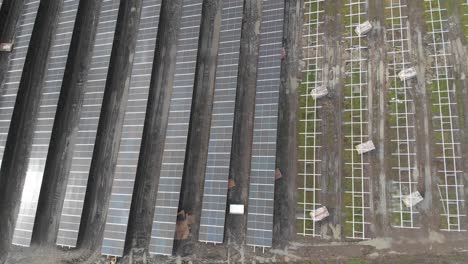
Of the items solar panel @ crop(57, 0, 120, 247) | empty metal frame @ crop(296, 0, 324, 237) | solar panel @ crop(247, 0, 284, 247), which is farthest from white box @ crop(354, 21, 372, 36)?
solar panel @ crop(57, 0, 120, 247)

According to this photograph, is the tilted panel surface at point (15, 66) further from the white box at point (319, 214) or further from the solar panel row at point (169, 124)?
the white box at point (319, 214)

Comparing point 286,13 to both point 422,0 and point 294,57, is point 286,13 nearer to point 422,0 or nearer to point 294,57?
point 294,57

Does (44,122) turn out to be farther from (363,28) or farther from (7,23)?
(363,28)

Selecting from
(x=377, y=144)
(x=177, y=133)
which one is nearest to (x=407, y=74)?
(x=377, y=144)

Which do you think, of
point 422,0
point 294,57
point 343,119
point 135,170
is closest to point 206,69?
point 294,57

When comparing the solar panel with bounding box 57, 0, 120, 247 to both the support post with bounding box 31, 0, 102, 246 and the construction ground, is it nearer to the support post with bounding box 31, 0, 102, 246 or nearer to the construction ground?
the support post with bounding box 31, 0, 102, 246

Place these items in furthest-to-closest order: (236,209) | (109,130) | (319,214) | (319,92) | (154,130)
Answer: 1. (109,130)
2. (154,130)
3. (319,92)
4. (236,209)
5. (319,214)
